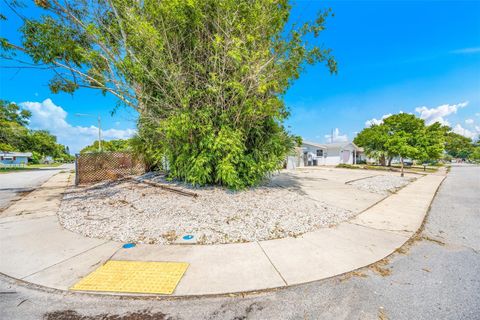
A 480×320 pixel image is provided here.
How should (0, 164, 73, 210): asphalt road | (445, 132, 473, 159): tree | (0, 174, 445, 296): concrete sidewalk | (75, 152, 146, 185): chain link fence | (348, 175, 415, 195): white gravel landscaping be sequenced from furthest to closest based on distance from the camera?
(445, 132, 473, 159): tree, (75, 152, 146, 185): chain link fence, (348, 175, 415, 195): white gravel landscaping, (0, 164, 73, 210): asphalt road, (0, 174, 445, 296): concrete sidewalk

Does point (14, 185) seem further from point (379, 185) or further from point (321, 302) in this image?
point (379, 185)

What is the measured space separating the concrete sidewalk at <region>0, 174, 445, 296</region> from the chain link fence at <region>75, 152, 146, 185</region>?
5296 millimetres

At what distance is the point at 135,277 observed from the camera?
7.70 feet

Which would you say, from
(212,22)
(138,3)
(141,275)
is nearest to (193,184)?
(141,275)

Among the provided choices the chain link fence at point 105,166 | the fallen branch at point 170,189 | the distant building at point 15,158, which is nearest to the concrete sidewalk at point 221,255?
the fallen branch at point 170,189

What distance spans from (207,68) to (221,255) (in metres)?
5.07

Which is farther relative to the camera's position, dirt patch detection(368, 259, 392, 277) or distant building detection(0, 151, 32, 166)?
distant building detection(0, 151, 32, 166)

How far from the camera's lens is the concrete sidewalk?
230cm

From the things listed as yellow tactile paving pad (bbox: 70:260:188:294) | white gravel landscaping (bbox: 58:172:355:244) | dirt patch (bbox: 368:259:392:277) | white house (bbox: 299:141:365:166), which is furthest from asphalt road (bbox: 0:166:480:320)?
white house (bbox: 299:141:365:166)

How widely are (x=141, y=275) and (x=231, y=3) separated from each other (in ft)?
19.2

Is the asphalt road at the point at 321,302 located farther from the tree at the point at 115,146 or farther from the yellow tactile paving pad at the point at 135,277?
the tree at the point at 115,146

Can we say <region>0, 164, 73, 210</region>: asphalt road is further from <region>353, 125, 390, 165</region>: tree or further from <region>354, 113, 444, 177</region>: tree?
<region>353, 125, 390, 165</region>: tree

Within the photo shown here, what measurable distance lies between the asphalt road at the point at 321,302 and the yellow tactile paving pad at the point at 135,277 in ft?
0.42

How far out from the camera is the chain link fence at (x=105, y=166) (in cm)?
888
